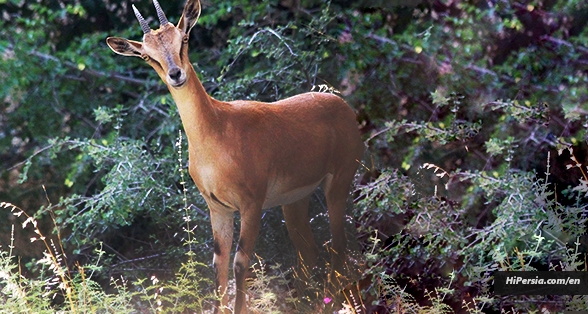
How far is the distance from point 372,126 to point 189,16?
83.7 inches

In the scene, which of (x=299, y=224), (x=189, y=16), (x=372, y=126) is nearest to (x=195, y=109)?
(x=189, y=16)

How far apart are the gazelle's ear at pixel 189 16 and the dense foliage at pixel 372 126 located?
1293mm

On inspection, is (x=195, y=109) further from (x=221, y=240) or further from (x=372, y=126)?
(x=372, y=126)

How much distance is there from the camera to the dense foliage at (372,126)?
4406 millimetres

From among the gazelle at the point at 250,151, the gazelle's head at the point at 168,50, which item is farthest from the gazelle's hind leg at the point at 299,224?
the gazelle's head at the point at 168,50

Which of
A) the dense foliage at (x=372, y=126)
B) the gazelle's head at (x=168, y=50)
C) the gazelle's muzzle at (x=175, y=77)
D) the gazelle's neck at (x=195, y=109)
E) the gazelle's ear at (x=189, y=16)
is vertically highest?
the gazelle's ear at (x=189, y=16)

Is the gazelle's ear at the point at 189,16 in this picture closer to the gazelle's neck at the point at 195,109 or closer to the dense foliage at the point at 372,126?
the gazelle's neck at the point at 195,109

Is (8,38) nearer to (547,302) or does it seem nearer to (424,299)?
(424,299)

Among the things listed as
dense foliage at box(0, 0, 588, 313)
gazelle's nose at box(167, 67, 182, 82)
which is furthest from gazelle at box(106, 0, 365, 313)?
dense foliage at box(0, 0, 588, 313)

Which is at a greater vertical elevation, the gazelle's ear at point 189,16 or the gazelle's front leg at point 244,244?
the gazelle's ear at point 189,16

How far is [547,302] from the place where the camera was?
3.95 metres

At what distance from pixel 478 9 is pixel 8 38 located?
311 centimetres

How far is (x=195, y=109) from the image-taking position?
3283 mm

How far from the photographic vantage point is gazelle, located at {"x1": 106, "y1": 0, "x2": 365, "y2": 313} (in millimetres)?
3215
